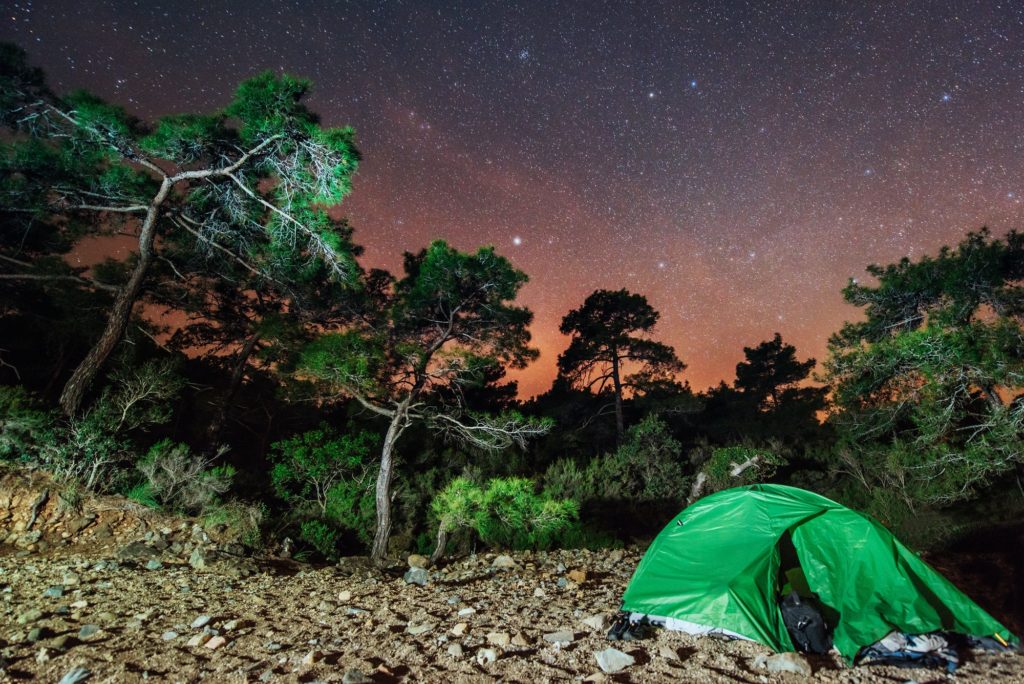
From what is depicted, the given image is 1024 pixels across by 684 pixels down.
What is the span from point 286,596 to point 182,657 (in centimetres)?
180

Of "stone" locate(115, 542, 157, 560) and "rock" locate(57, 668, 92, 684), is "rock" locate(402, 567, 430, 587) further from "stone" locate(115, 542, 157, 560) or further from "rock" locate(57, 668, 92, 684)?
"rock" locate(57, 668, 92, 684)

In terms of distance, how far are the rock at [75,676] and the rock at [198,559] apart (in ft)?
9.65

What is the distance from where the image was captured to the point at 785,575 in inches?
190

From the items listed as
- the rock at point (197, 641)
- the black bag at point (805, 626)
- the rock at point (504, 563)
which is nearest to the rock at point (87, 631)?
the rock at point (197, 641)

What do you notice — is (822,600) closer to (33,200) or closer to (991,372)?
(991,372)

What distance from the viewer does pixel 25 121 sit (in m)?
7.88

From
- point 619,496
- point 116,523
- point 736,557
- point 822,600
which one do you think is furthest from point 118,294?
point 619,496

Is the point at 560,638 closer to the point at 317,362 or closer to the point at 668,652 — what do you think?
the point at 668,652

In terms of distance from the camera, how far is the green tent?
165 inches

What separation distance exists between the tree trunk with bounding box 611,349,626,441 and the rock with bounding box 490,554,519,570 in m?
9.95

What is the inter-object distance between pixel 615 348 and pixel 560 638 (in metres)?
15.5

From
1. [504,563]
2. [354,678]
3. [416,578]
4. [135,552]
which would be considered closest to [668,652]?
[354,678]

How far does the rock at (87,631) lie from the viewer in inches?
144

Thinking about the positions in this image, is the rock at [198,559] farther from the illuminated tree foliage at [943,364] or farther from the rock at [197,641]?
the illuminated tree foliage at [943,364]
